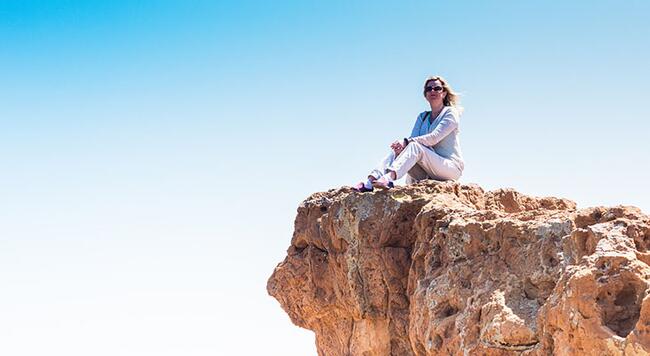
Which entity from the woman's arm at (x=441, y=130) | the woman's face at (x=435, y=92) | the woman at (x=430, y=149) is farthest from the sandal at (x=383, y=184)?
the woman's face at (x=435, y=92)

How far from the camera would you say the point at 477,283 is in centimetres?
786

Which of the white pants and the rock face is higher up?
the white pants

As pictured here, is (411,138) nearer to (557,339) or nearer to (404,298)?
(404,298)

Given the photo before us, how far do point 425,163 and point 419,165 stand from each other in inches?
7.5

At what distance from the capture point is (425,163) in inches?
415

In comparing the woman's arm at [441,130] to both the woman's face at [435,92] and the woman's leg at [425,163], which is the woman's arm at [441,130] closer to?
the woman's leg at [425,163]

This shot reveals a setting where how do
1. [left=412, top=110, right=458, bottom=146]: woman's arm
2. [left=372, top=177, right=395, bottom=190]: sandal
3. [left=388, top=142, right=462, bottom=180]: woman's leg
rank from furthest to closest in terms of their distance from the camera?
[left=412, top=110, right=458, bottom=146]: woman's arm
[left=388, top=142, right=462, bottom=180]: woman's leg
[left=372, top=177, right=395, bottom=190]: sandal

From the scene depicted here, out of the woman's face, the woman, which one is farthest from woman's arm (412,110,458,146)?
the woman's face

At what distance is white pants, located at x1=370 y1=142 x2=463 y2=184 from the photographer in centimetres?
1016

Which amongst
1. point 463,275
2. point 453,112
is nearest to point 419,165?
point 453,112

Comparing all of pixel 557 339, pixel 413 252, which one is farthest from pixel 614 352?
pixel 413 252

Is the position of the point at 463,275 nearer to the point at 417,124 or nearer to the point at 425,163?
the point at 425,163

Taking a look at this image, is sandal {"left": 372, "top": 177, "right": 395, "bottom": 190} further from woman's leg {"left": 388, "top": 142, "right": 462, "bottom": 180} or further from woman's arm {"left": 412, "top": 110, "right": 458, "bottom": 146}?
woman's arm {"left": 412, "top": 110, "right": 458, "bottom": 146}

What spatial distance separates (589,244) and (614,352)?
121 centimetres
